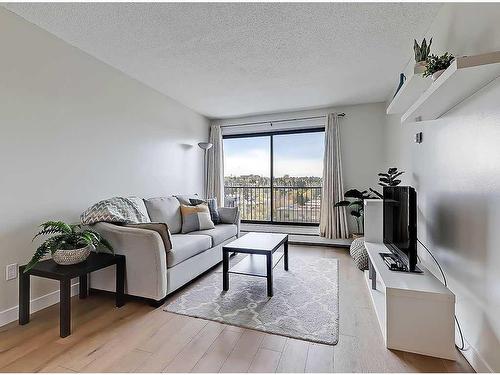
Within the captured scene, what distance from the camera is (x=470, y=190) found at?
1.55 meters

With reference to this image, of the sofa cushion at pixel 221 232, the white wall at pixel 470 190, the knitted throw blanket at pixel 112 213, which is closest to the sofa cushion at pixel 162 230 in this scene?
the knitted throw blanket at pixel 112 213

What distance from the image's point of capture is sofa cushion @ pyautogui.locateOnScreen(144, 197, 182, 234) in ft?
10.5

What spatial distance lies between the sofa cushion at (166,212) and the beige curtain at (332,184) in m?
2.50

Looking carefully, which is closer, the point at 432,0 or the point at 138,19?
the point at 432,0

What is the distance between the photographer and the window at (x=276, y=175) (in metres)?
4.84

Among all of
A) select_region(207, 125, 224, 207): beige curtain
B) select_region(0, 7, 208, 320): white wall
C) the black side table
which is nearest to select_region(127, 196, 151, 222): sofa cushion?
select_region(0, 7, 208, 320): white wall

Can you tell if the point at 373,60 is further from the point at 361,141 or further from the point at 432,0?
the point at 361,141

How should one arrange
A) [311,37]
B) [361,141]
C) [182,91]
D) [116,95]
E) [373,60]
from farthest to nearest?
[361,141] → [182,91] → [116,95] → [373,60] → [311,37]

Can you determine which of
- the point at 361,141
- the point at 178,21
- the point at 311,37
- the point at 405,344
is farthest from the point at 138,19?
the point at 361,141

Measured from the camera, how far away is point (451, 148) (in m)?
1.80

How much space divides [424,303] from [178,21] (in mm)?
2710

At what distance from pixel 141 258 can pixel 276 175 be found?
329 cm

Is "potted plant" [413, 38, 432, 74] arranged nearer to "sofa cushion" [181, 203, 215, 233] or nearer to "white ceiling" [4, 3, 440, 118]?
"white ceiling" [4, 3, 440, 118]

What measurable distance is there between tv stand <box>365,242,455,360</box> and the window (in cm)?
321
